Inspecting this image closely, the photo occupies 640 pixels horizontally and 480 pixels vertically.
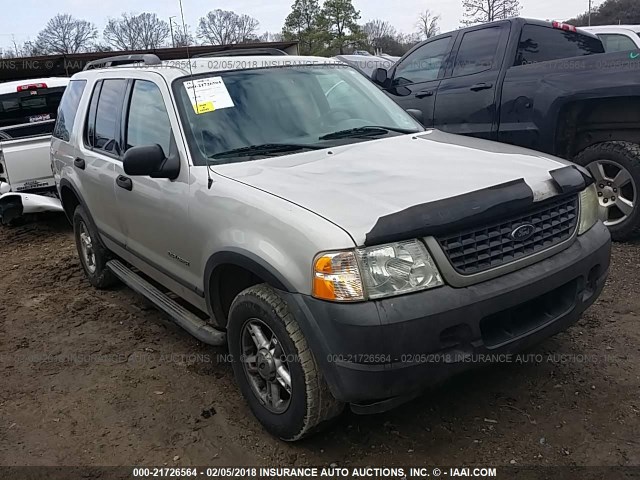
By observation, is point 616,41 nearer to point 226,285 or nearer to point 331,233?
point 226,285

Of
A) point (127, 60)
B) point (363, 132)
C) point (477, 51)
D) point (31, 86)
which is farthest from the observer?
point (31, 86)

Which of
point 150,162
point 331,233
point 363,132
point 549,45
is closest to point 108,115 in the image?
point 150,162

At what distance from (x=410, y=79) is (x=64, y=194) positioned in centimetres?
404

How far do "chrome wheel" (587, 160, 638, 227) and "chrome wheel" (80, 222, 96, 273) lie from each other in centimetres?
446

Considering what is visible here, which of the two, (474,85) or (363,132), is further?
(474,85)

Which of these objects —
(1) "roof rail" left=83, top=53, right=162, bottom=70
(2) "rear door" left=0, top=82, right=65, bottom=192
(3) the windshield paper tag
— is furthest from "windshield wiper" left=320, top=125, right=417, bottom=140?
(2) "rear door" left=0, top=82, right=65, bottom=192

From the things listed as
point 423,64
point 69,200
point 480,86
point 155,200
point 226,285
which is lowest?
point 226,285

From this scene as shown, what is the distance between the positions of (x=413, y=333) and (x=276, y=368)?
790mm

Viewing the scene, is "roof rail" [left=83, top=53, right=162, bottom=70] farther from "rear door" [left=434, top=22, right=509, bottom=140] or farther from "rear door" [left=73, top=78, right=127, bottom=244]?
"rear door" [left=434, top=22, right=509, bottom=140]

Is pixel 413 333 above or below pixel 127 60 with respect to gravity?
below

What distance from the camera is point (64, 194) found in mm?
5395

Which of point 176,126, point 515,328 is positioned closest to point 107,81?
point 176,126

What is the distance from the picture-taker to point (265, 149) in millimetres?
3277

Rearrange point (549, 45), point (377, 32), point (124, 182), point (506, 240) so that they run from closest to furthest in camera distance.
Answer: point (506, 240) → point (124, 182) → point (549, 45) → point (377, 32)
